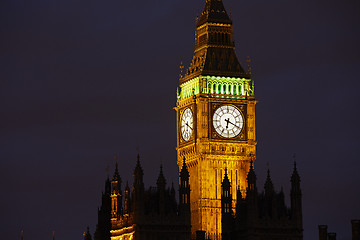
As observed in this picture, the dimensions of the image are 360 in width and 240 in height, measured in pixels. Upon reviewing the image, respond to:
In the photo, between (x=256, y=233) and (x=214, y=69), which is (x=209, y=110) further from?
(x=256, y=233)

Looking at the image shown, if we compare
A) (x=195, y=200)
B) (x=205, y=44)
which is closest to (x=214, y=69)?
(x=205, y=44)

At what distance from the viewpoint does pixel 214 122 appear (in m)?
161

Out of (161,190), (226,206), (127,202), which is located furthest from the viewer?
(226,206)

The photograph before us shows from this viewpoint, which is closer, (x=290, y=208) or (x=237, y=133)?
(x=290, y=208)

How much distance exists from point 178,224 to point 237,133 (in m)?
20.0

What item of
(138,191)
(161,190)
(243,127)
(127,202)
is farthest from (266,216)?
(243,127)

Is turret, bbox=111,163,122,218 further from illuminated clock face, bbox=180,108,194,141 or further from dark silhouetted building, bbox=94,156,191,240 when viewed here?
illuminated clock face, bbox=180,108,194,141

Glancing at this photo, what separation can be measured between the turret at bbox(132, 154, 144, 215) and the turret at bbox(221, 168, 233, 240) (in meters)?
9.70

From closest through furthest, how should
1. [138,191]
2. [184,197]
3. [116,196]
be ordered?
[138,191]
[184,197]
[116,196]

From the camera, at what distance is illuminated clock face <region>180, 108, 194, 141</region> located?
162 meters

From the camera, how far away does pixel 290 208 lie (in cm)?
14775

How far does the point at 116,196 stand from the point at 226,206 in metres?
11.0

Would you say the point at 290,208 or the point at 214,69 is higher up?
the point at 214,69

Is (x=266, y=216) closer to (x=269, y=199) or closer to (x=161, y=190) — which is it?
(x=269, y=199)
